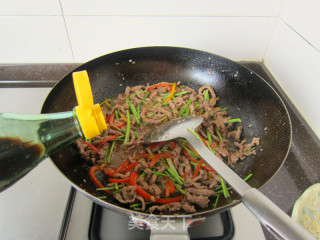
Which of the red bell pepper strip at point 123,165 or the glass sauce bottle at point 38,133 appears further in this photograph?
the red bell pepper strip at point 123,165

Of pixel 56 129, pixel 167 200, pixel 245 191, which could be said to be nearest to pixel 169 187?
pixel 167 200

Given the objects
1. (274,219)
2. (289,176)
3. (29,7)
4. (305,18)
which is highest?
(29,7)

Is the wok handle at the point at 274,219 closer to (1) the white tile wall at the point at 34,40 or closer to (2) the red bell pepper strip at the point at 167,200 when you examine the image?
(2) the red bell pepper strip at the point at 167,200

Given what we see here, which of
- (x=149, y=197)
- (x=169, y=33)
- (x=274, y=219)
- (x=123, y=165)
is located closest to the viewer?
(x=274, y=219)

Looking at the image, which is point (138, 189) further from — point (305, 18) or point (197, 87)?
point (305, 18)

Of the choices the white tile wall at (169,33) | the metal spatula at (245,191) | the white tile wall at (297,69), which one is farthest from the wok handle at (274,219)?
the white tile wall at (169,33)

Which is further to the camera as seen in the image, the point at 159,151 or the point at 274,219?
the point at 159,151

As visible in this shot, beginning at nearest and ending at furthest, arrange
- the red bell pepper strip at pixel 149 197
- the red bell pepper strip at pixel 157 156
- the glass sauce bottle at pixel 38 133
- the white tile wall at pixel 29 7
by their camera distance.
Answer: the glass sauce bottle at pixel 38 133, the red bell pepper strip at pixel 149 197, the red bell pepper strip at pixel 157 156, the white tile wall at pixel 29 7

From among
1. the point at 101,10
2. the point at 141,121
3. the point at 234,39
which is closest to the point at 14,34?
the point at 101,10

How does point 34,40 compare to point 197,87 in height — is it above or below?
above
